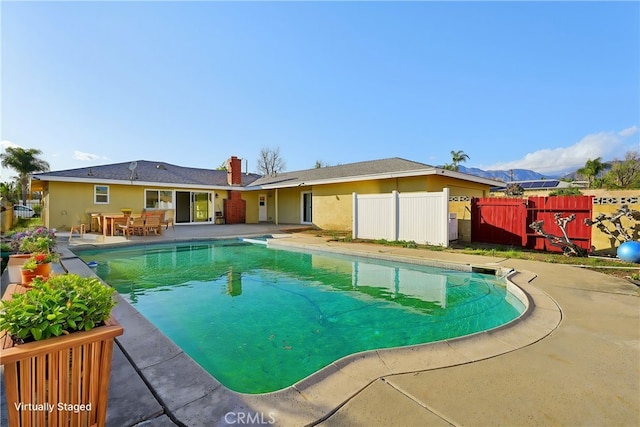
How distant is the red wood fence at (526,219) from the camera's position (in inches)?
336

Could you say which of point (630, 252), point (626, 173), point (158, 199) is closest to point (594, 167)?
point (626, 173)

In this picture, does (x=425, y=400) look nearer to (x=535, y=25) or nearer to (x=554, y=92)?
(x=535, y=25)

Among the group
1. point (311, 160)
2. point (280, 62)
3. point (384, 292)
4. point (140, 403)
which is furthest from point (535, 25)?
point (311, 160)

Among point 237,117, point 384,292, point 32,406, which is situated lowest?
point 384,292

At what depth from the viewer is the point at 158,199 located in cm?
1734

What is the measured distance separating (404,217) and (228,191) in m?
13.0

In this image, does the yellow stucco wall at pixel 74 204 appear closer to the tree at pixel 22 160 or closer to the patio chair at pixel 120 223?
the patio chair at pixel 120 223

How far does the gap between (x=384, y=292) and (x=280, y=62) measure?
34.9 ft

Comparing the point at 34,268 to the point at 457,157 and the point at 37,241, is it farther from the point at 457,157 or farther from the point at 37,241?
the point at 457,157

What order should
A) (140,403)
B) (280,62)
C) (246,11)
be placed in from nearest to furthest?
(140,403) < (246,11) < (280,62)

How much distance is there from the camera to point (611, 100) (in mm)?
15789

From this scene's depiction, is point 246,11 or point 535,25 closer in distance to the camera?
point 246,11

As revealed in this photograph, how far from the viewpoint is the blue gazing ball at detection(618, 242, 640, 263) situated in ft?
22.5

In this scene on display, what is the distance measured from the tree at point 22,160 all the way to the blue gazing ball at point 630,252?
4389cm
